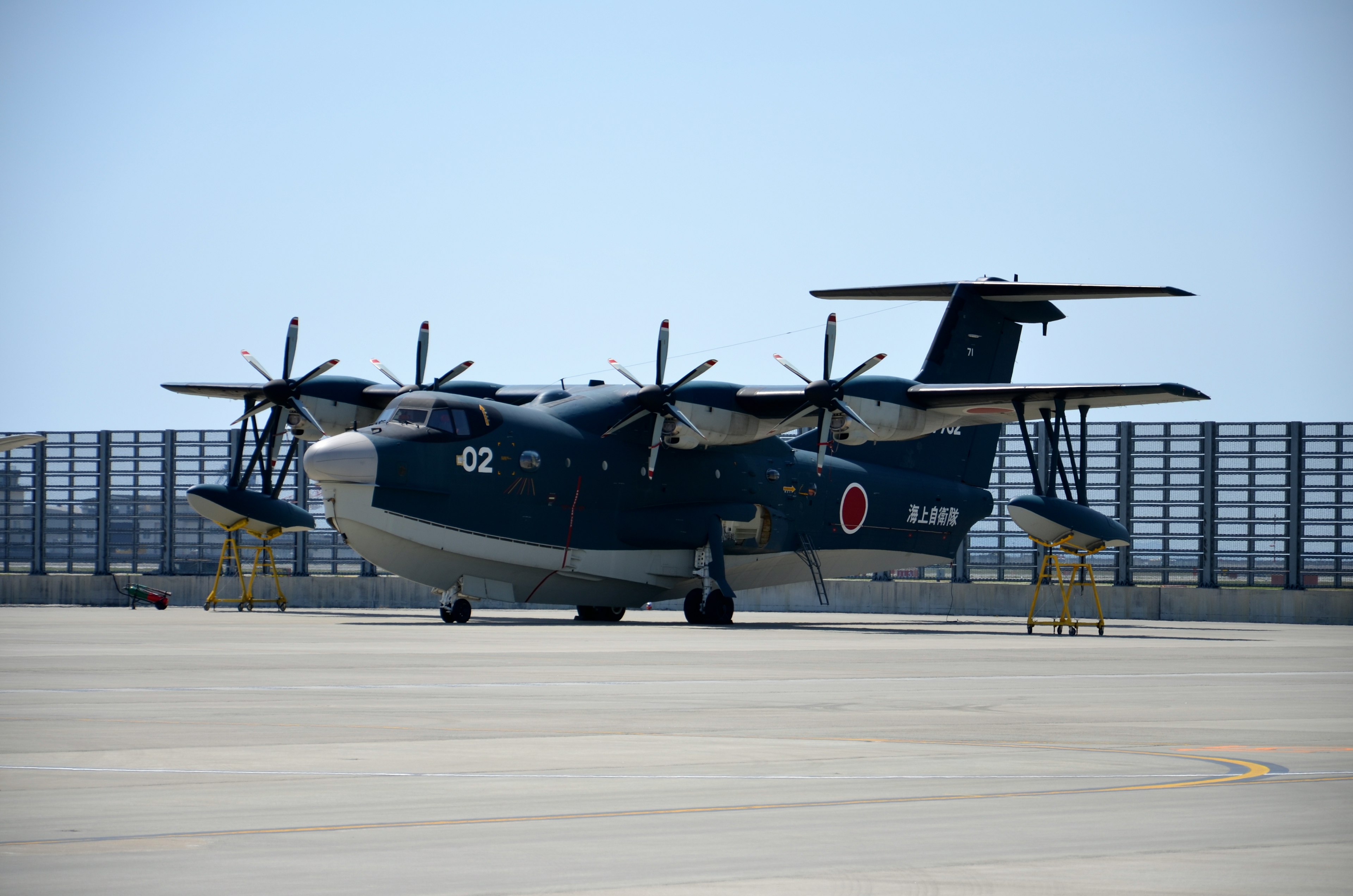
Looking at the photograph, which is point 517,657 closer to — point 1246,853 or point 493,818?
point 493,818

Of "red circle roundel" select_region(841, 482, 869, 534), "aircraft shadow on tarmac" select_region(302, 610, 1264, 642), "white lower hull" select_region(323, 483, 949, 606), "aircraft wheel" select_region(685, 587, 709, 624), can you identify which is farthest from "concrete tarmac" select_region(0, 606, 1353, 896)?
"red circle roundel" select_region(841, 482, 869, 534)

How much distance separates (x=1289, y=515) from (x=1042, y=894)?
116 ft

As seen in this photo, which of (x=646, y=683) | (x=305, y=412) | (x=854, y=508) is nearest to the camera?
(x=646, y=683)

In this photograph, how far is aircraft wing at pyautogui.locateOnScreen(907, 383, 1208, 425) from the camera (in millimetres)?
29953

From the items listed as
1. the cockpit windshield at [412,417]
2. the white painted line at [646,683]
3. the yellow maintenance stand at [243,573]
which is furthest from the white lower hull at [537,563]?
the white painted line at [646,683]

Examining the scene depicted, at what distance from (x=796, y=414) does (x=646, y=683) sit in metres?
17.2

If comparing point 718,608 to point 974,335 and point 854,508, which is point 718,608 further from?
point 974,335

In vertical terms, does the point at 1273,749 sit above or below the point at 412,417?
below

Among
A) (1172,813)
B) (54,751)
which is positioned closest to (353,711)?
(54,751)

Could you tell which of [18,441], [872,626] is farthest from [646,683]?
[18,441]

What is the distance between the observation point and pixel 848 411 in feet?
103

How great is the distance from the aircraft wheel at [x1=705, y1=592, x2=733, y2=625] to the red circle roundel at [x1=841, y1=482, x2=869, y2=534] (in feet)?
13.7

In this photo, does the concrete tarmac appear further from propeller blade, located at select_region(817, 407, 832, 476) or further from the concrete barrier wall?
the concrete barrier wall

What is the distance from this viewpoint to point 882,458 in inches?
1507
